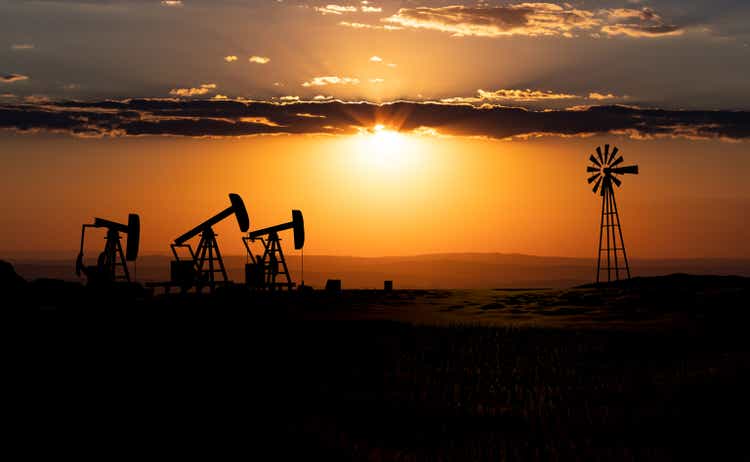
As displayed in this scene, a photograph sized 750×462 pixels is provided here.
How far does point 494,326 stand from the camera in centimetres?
3531

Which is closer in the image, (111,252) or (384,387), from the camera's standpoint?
(384,387)

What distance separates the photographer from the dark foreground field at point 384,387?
1559cm

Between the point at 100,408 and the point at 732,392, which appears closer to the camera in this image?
the point at 100,408

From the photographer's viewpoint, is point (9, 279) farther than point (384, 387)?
Yes

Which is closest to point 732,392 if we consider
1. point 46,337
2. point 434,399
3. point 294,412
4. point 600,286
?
point 434,399

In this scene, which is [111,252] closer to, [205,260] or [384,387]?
[205,260]

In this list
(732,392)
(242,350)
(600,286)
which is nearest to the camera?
(732,392)

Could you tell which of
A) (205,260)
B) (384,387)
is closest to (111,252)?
(205,260)

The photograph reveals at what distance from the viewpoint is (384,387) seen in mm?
21969

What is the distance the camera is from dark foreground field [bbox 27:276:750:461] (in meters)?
15.6

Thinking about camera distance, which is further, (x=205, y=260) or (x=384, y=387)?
(x=205, y=260)

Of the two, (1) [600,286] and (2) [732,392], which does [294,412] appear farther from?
(1) [600,286]

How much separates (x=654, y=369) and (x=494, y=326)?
36.5 feet

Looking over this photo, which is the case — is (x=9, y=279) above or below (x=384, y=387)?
above
